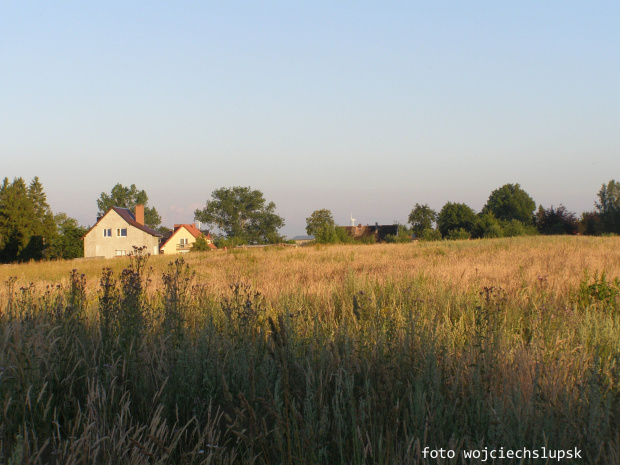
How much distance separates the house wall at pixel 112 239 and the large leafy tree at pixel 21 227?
4.80m

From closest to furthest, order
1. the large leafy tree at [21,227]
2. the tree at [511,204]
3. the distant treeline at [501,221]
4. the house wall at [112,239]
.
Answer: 1. the distant treeline at [501,221]
2. the large leafy tree at [21,227]
3. the house wall at [112,239]
4. the tree at [511,204]

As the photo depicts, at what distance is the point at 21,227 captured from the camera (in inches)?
2168

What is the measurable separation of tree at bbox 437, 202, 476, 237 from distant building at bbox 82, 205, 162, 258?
41280mm

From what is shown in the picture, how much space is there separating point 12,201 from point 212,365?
211ft

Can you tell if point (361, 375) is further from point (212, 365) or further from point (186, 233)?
point (186, 233)

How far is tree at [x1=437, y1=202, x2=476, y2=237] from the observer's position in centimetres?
6315

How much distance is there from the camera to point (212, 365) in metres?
2.96

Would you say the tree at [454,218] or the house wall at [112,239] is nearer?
the house wall at [112,239]

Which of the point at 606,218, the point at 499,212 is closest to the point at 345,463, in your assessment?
the point at 606,218

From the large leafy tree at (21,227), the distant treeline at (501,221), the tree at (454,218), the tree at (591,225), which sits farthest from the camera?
the tree at (454,218)

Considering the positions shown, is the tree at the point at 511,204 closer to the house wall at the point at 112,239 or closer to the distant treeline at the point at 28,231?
the house wall at the point at 112,239

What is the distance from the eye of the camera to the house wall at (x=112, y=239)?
2408 inches

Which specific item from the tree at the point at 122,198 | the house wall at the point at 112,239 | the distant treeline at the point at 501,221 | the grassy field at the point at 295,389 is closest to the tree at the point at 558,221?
the distant treeline at the point at 501,221

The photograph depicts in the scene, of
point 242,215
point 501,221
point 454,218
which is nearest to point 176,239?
point 242,215
